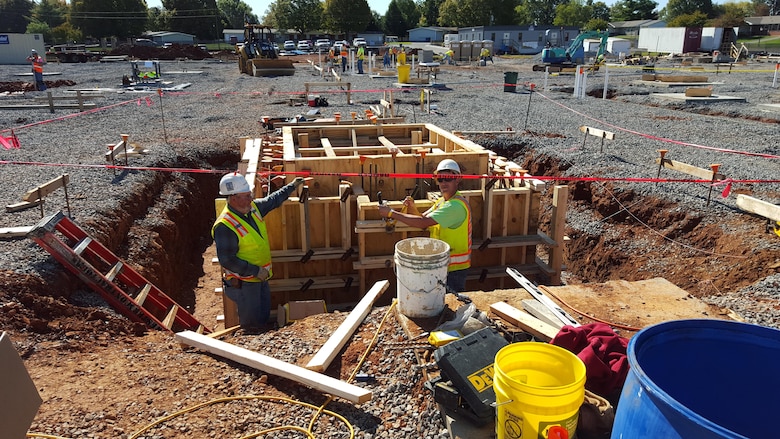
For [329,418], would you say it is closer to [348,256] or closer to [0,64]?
[348,256]

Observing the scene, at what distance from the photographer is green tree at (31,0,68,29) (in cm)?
8860

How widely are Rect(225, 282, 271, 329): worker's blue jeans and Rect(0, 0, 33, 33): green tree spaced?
11139cm

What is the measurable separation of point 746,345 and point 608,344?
1.08 meters

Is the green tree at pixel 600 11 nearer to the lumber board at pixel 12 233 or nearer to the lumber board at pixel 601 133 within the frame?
the lumber board at pixel 601 133

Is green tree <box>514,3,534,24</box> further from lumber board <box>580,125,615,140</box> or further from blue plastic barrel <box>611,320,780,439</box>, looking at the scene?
blue plastic barrel <box>611,320,780,439</box>

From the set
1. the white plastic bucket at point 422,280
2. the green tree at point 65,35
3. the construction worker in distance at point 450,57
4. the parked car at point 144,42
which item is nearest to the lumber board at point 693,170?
the white plastic bucket at point 422,280

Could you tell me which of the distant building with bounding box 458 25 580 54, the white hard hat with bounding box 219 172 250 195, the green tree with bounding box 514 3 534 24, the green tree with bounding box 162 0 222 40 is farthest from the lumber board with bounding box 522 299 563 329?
the green tree with bounding box 514 3 534 24

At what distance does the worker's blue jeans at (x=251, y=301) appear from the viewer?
5590 millimetres

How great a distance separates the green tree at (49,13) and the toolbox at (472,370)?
108222 millimetres

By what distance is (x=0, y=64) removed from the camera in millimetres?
45969

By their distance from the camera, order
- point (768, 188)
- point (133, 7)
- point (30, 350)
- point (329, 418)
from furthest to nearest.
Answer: point (133, 7) < point (768, 188) < point (30, 350) < point (329, 418)

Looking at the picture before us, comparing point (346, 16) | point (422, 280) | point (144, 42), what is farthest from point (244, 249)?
point (346, 16)

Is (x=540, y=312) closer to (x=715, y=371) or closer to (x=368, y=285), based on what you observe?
(x=715, y=371)

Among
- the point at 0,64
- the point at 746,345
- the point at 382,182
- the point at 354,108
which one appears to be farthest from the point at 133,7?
the point at 746,345
